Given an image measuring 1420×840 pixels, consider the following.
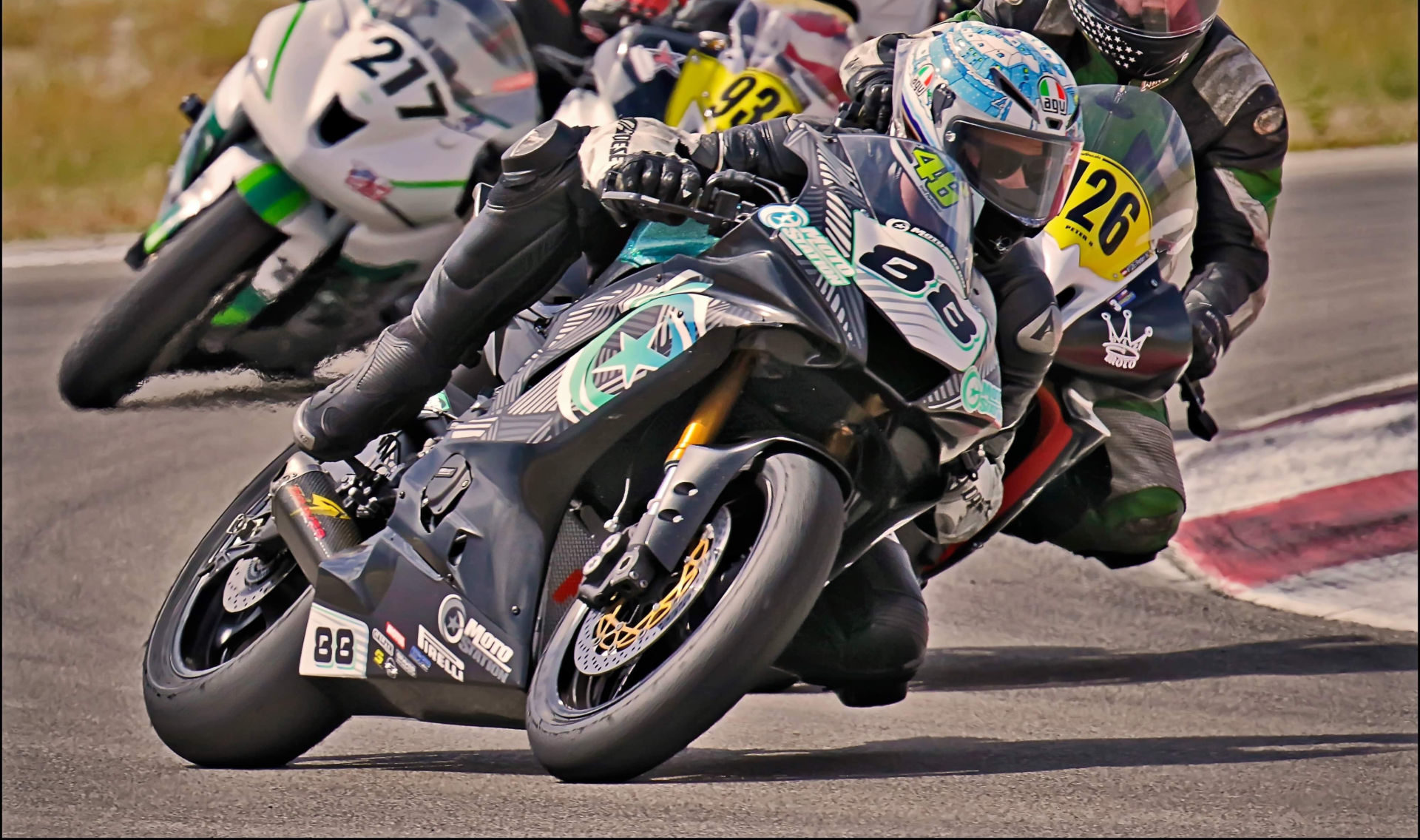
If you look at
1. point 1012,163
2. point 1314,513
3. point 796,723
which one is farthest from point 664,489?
point 1314,513

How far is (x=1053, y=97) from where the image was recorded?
4012mm

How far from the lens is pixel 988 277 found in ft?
13.6

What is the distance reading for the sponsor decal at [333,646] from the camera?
4.11 m

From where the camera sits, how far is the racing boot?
14.3 feet

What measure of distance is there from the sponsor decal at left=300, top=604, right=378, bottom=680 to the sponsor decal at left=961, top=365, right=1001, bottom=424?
4.06 feet

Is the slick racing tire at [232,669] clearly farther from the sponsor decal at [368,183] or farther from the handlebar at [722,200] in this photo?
the sponsor decal at [368,183]

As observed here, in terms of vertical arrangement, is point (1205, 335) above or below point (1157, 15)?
below

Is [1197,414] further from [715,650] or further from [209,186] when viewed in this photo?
[209,186]

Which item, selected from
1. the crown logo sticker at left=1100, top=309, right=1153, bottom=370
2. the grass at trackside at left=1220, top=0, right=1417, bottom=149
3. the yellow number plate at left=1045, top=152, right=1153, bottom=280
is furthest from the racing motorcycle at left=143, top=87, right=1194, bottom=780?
the grass at trackside at left=1220, top=0, right=1417, bottom=149

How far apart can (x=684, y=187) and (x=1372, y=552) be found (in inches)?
199

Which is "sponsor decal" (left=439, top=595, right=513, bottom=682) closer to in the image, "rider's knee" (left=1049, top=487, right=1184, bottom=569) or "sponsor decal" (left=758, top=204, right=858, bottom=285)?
"sponsor decal" (left=758, top=204, right=858, bottom=285)

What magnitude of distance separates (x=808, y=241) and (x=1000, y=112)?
1.57 feet

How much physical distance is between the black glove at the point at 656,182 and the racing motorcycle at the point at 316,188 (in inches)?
90.8

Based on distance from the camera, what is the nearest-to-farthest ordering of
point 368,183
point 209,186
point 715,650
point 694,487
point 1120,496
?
1. point 715,650
2. point 694,487
3. point 1120,496
4. point 209,186
5. point 368,183
